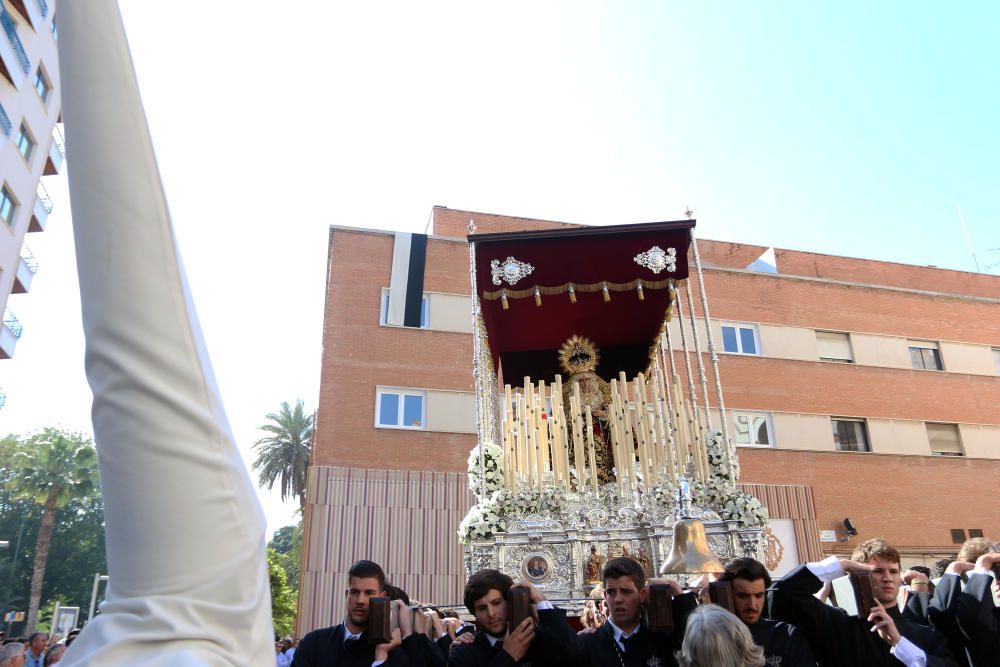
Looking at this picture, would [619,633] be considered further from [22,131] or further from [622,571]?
[22,131]

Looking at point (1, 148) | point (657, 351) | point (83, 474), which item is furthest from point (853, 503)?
point (83, 474)

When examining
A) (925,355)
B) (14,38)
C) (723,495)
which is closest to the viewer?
(723,495)

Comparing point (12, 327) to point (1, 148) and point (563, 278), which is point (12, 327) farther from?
point (563, 278)

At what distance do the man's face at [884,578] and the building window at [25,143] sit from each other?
25.3 metres

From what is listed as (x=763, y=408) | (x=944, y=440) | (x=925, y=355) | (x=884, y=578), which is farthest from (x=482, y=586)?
(x=925, y=355)

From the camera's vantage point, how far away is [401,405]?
60.9 ft

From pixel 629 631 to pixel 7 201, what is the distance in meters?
24.1

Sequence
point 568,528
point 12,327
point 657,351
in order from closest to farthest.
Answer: point 568,528
point 657,351
point 12,327

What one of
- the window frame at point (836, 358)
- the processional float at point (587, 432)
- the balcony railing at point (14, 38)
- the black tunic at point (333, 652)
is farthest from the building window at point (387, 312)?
the black tunic at point (333, 652)

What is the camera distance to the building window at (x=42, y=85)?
23267mm

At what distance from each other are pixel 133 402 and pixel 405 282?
40.8 feet

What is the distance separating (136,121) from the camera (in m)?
1.12

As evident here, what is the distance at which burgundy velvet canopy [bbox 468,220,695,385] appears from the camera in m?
9.92

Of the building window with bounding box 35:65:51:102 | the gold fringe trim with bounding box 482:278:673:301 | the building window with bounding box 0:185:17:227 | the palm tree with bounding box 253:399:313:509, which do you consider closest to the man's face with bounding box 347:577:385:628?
the gold fringe trim with bounding box 482:278:673:301
